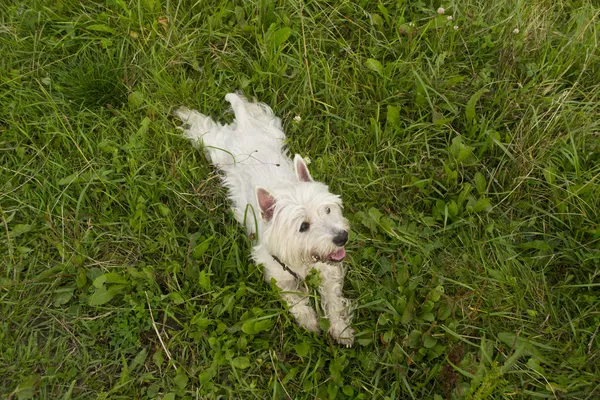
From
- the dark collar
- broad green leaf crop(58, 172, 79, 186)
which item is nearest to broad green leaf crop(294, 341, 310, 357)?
the dark collar

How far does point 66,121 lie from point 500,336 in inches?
141

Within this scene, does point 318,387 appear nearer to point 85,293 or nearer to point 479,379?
point 479,379

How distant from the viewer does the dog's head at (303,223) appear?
108 inches

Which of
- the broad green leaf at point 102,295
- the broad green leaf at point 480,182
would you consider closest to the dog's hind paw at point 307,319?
the broad green leaf at point 102,295

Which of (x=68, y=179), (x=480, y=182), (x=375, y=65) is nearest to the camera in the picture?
(x=480, y=182)

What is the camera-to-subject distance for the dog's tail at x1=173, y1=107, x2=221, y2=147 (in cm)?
384

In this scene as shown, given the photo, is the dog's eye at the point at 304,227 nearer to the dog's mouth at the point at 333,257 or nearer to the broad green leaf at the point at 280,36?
the dog's mouth at the point at 333,257

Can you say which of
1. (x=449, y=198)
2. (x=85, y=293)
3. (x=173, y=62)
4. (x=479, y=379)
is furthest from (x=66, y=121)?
(x=479, y=379)

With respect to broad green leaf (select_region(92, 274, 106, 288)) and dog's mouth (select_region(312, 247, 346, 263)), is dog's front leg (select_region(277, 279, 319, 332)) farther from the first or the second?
broad green leaf (select_region(92, 274, 106, 288))

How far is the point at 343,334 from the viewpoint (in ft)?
10.0

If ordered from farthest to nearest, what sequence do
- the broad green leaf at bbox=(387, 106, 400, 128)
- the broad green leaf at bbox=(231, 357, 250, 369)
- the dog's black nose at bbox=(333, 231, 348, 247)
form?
1. the broad green leaf at bbox=(387, 106, 400, 128)
2. the broad green leaf at bbox=(231, 357, 250, 369)
3. the dog's black nose at bbox=(333, 231, 348, 247)

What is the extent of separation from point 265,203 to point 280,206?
0.13m

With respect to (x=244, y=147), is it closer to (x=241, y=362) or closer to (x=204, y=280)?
(x=204, y=280)

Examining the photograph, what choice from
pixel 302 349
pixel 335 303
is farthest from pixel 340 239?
pixel 302 349
